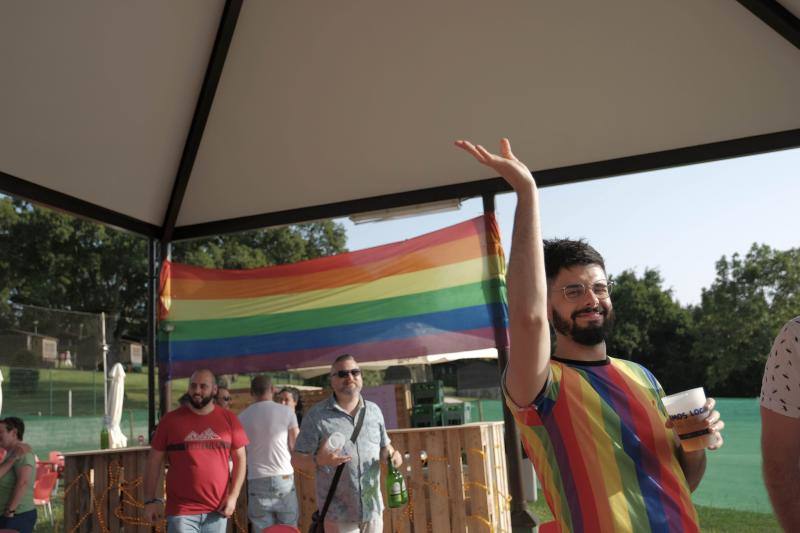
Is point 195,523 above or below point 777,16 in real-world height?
below

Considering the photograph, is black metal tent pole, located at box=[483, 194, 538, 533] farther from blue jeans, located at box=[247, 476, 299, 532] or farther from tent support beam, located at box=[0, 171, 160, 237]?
tent support beam, located at box=[0, 171, 160, 237]

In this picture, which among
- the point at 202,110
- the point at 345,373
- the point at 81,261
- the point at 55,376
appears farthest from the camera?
the point at 81,261

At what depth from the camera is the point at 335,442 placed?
4.51m

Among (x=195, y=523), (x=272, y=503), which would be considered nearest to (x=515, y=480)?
(x=272, y=503)

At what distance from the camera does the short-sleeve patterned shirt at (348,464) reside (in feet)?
14.9

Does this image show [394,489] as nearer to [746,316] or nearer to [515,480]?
[515,480]

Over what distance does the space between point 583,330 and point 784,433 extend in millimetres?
667

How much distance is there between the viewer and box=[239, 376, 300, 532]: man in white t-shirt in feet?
20.7

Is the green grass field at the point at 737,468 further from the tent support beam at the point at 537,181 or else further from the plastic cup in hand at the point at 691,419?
the plastic cup in hand at the point at 691,419

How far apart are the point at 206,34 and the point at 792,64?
473 centimetres

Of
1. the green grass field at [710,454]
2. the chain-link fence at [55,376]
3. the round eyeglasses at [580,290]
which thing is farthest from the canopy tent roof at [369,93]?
the chain-link fence at [55,376]

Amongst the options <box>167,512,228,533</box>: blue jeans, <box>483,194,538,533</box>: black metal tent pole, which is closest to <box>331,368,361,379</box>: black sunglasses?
<box>167,512,228,533</box>: blue jeans

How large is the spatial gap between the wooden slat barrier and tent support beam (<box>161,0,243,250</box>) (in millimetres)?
2532

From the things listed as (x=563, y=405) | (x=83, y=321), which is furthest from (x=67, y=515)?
(x=83, y=321)
